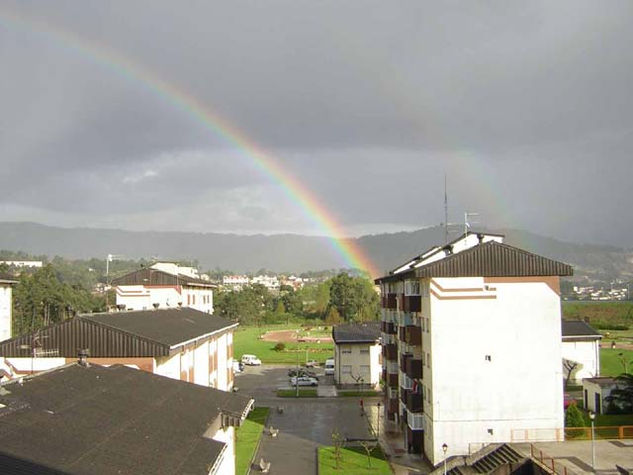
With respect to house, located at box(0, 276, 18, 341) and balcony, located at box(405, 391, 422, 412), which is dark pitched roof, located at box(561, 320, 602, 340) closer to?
balcony, located at box(405, 391, 422, 412)

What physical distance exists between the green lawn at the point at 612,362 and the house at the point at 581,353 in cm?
524

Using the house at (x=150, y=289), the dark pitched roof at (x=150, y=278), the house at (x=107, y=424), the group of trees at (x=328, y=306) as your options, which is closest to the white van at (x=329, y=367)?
the house at (x=150, y=289)

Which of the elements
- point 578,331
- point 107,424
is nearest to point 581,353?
point 578,331

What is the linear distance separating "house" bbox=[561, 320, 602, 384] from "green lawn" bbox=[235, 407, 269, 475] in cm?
2034

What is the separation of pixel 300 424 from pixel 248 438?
503cm

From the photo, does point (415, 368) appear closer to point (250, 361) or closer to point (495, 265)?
point (495, 265)

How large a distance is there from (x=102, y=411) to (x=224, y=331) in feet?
82.9

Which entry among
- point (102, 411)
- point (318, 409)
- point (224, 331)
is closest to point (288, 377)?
point (318, 409)

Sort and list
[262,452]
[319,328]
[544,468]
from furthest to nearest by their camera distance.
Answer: [319,328], [262,452], [544,468]

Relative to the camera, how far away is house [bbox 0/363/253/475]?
Result: 917 centimetres

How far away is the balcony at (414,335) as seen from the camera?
2656 centimetres

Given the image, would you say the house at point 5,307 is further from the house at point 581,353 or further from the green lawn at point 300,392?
the house at point 581,353

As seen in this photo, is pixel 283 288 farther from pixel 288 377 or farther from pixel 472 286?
pixel 472 286

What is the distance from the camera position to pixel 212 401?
15.9m
